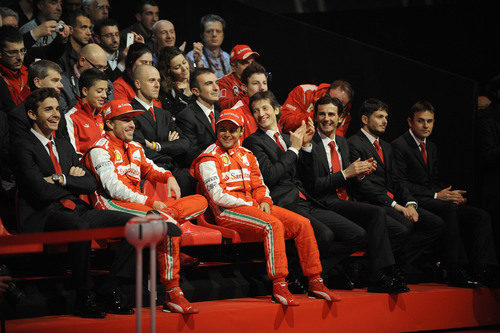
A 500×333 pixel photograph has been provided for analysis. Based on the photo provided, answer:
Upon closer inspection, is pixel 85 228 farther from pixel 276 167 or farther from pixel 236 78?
pixel 236 78

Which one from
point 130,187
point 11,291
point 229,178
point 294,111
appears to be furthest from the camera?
point 294,111

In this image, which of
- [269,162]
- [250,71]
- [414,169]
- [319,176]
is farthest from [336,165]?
[250,71]

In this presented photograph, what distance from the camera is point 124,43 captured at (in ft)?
21.9

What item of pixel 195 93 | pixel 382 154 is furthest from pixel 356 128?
pixel 195 93

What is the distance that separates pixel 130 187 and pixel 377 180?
211cm

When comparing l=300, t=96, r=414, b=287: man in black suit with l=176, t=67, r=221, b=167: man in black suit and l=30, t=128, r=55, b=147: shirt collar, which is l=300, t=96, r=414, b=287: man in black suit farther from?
l=30, t=128, r=55, b=147: shirt collar

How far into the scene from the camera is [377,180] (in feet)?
17.9

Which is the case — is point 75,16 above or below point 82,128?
above

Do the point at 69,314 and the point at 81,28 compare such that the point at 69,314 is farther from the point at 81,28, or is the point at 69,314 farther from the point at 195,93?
the point at 81,28

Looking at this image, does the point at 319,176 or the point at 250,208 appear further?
the point at 319,176

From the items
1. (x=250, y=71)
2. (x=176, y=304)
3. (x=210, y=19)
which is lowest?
(x=176, y=304)

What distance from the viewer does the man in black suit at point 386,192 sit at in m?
5.27

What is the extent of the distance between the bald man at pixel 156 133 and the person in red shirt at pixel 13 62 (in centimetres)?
85

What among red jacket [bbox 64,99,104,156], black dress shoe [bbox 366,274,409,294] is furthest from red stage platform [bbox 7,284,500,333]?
red jacket [bbox 64,99,104,156]
